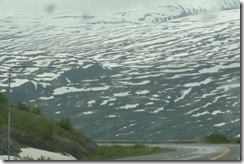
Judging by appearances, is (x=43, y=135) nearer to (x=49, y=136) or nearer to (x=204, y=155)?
(x=49, y=136)


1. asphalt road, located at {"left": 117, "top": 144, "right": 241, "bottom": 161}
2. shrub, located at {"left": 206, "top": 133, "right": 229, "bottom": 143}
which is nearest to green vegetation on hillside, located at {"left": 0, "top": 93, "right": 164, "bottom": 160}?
asphalt road, located at {"left": 117, "top": 144, "right": 241, "bottom": 161}

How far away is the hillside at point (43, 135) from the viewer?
222 ft

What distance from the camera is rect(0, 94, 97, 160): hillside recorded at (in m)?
67.6

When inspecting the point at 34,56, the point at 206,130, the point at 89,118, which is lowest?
the point at 206,130

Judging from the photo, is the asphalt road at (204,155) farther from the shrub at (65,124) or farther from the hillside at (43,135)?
the shrub at (65,124)

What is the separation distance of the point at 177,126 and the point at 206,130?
5.88 m

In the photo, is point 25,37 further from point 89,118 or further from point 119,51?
point 89,118

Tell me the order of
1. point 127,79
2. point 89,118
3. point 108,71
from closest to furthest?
point 127,79 < point 108,71 < point 89,118

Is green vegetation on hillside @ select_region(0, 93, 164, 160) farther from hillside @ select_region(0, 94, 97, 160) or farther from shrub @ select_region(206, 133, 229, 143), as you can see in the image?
shrub @ select_region(206, 133, 229, 143)

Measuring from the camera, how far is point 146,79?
326 feet

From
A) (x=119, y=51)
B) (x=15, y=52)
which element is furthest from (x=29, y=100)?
(x=119, y=51)

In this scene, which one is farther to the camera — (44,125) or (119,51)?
(119,51)

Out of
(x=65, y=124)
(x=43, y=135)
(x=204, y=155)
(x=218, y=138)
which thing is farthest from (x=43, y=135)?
(x=218, y=138)

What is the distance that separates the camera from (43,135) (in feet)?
227
